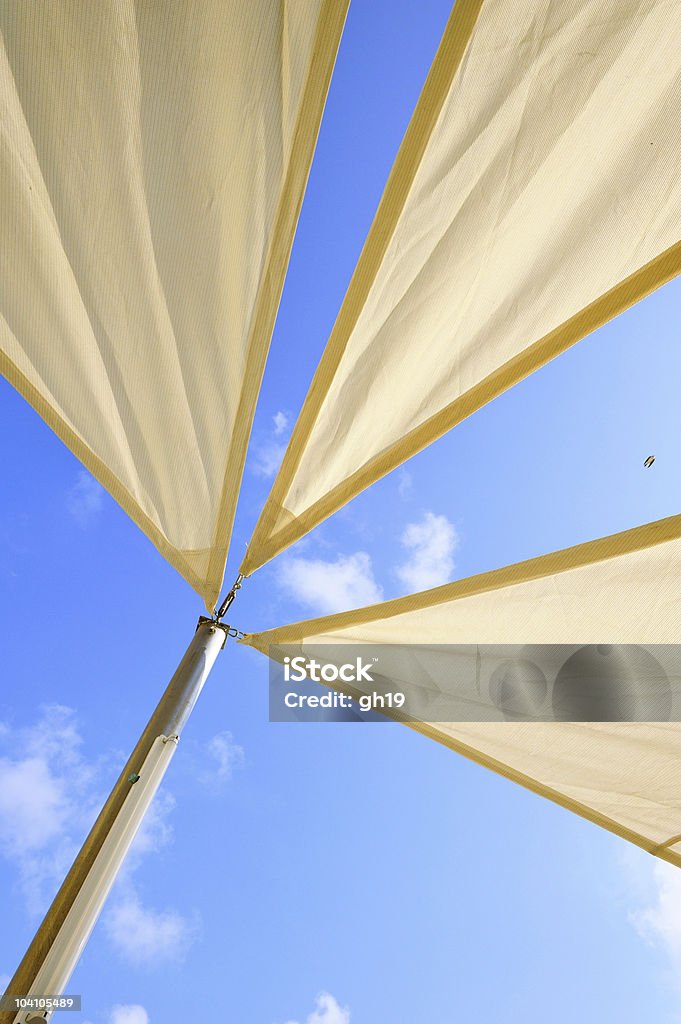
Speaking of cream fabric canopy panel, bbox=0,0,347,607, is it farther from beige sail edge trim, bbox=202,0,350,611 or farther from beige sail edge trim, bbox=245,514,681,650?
beige sail edge trim, bbox=245,514,681,650

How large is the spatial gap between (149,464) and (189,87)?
86cm

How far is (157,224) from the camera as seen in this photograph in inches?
52.9

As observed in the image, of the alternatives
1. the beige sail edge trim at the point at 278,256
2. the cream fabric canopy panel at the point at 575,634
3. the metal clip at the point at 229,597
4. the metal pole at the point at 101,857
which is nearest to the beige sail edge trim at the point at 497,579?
the cream fabric canopy panel at the point at 575,634

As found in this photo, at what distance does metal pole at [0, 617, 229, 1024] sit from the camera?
2.92 ft

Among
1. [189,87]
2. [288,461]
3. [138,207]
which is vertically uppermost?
[189,87]

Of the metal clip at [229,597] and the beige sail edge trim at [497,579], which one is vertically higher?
the beige sail edge trim at [497,579]

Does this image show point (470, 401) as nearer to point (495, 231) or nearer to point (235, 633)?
point (495, 231)

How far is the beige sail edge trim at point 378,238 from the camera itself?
119 centimetres

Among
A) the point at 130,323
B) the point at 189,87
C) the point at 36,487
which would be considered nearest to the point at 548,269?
the point at 189,87

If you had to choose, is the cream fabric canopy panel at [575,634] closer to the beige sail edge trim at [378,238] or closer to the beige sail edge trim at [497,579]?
the beige sail edge trim at [497,579]

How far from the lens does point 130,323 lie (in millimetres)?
1480

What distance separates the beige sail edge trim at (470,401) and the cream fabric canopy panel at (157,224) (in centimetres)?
15

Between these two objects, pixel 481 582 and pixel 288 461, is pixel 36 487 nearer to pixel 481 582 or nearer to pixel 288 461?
pixel 288 461

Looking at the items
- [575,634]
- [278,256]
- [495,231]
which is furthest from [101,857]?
[495,231]
